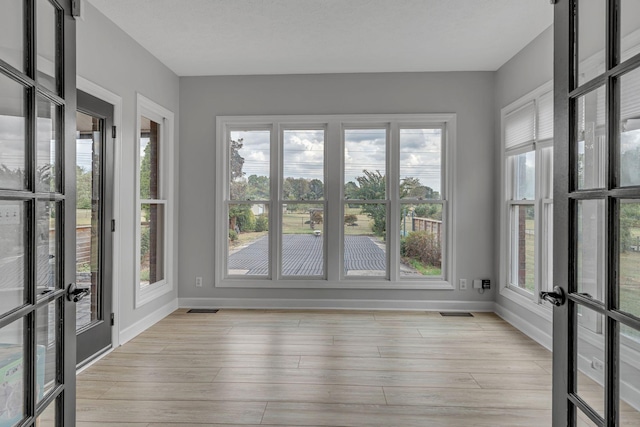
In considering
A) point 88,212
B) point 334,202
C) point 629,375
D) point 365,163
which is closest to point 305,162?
point 334,202

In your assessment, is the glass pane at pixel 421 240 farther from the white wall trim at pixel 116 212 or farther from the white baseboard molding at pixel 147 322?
the white wall trim at pixel 116 212

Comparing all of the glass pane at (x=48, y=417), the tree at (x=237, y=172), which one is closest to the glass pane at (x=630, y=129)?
the glass pane at (x=48, y=417)

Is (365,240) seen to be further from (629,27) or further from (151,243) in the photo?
(629,27)

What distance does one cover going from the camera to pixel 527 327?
369 cm

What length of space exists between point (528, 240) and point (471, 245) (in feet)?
2.41

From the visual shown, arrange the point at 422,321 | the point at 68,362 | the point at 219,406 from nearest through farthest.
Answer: the point at 68,362 < the point at 219,406 < the point at 422,321

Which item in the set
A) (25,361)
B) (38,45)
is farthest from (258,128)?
(25,361)

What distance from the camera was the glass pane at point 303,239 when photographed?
4.63 metres

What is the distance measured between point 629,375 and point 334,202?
144 inches

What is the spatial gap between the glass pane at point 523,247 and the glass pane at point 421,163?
88 centimetres

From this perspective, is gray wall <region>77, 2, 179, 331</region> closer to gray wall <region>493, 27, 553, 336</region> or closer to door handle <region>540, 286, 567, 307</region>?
door handle <region>540, 286, 567, 307</region>

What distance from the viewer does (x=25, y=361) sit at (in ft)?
3.71

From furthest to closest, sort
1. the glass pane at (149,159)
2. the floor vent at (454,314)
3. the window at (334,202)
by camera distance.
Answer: the window at (334,202), the floor vent at (454,314), the glass pane at (149,159)

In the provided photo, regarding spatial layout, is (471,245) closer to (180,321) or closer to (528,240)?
(528,240)
